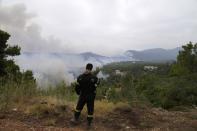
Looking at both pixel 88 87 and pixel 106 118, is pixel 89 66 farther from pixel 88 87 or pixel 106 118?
pixel 106 118

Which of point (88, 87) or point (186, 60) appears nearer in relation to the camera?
point (88, 87)

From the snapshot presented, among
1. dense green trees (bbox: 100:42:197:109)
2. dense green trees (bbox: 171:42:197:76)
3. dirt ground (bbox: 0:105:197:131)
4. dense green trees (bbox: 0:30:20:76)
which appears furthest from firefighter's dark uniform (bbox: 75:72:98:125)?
dense green trees (bbox: 171:42:197:76)

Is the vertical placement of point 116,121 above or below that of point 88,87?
below

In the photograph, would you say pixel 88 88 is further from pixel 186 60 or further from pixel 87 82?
pixel 186 60

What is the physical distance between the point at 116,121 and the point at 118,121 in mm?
71

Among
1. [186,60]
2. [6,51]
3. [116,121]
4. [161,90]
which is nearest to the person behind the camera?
[116,121]

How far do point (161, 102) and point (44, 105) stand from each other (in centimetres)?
1220

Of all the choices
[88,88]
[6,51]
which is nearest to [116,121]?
[88,88]

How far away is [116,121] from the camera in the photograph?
43.9 feet

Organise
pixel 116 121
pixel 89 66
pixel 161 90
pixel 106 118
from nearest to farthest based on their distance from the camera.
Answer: pixel 89 66 < pixel 116 121 < pixel 106 118 < pixel 161 90

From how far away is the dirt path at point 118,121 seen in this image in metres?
11.8

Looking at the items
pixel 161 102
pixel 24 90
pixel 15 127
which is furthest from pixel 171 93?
pixel 15 127

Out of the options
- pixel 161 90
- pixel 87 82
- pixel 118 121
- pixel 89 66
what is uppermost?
pixel 89 66

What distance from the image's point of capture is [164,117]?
578 inches
